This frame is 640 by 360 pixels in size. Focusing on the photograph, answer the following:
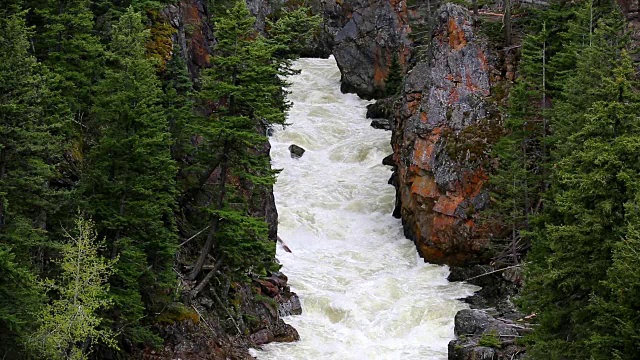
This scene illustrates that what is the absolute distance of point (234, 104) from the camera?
2800 cm

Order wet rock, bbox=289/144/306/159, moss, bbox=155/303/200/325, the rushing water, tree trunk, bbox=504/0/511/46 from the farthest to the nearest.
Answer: wet rock, bbox=289/144/306/159
tree trunk, bbox=504/0/511/46
the rushing water
moss, bbox=155/303/200/325

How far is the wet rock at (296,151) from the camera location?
51.9 m

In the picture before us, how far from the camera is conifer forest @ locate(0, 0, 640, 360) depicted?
733 inches

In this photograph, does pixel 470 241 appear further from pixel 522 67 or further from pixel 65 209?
pixel 65 209

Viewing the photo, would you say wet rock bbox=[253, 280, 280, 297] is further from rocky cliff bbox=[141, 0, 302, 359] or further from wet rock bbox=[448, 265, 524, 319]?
wet rock bbox=[448, 265, 524, 319]

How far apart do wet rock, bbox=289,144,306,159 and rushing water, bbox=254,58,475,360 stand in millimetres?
390

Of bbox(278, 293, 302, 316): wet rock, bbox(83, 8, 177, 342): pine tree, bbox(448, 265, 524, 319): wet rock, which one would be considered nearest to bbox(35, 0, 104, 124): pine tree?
bbox(83, 8, 177, 342): pine tree

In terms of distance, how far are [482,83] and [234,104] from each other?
19.1 metres

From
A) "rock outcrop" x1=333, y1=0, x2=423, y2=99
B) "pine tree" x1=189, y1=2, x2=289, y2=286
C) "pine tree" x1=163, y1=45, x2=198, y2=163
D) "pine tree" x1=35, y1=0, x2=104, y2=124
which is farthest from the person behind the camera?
"rock outcrop" x1=333, y1=0, x2=423, y2=99

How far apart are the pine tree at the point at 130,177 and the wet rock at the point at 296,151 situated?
28228 millimetres

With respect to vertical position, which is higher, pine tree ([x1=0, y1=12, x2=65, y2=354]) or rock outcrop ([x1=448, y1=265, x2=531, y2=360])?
pine tree ([x1=0, y1=12, x2=65, y2=354])

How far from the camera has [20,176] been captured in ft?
62.0

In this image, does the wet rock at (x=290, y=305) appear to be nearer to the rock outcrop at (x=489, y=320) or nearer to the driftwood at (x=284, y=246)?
the driftwood at (x=284, y=246)

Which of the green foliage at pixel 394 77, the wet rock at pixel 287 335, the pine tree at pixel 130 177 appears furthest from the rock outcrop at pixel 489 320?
the green foliage at pixel 394 77
